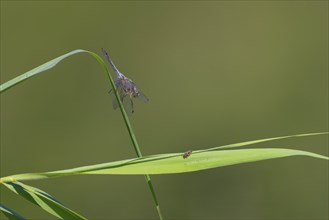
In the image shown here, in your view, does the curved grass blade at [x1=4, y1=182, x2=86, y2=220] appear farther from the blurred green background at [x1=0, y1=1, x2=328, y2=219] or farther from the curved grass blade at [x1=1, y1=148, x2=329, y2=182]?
the blurred green background at [x1=0, y1=1, x2=328, y2=219]

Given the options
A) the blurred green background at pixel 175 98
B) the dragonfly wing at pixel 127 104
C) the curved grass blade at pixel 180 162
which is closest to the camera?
the curved grass blade at pixel 180 162

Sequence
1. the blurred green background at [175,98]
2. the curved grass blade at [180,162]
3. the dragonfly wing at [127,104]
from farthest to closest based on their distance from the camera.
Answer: the blurred green background at [175,98] → the dragonfly wing at [127,104] → the curved grass blade at [180,162]

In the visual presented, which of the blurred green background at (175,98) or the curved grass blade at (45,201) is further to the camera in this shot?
the blurred green background at (175,98)

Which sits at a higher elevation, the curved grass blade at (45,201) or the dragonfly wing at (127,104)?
the dragonfly wing at (127,104)

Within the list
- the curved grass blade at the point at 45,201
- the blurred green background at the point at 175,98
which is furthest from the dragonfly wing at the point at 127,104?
the blurred green background at the point at 175,98

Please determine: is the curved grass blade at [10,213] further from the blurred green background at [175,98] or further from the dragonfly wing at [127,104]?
the blurred green background at [175,98]

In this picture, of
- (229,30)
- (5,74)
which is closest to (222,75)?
(229,30)
